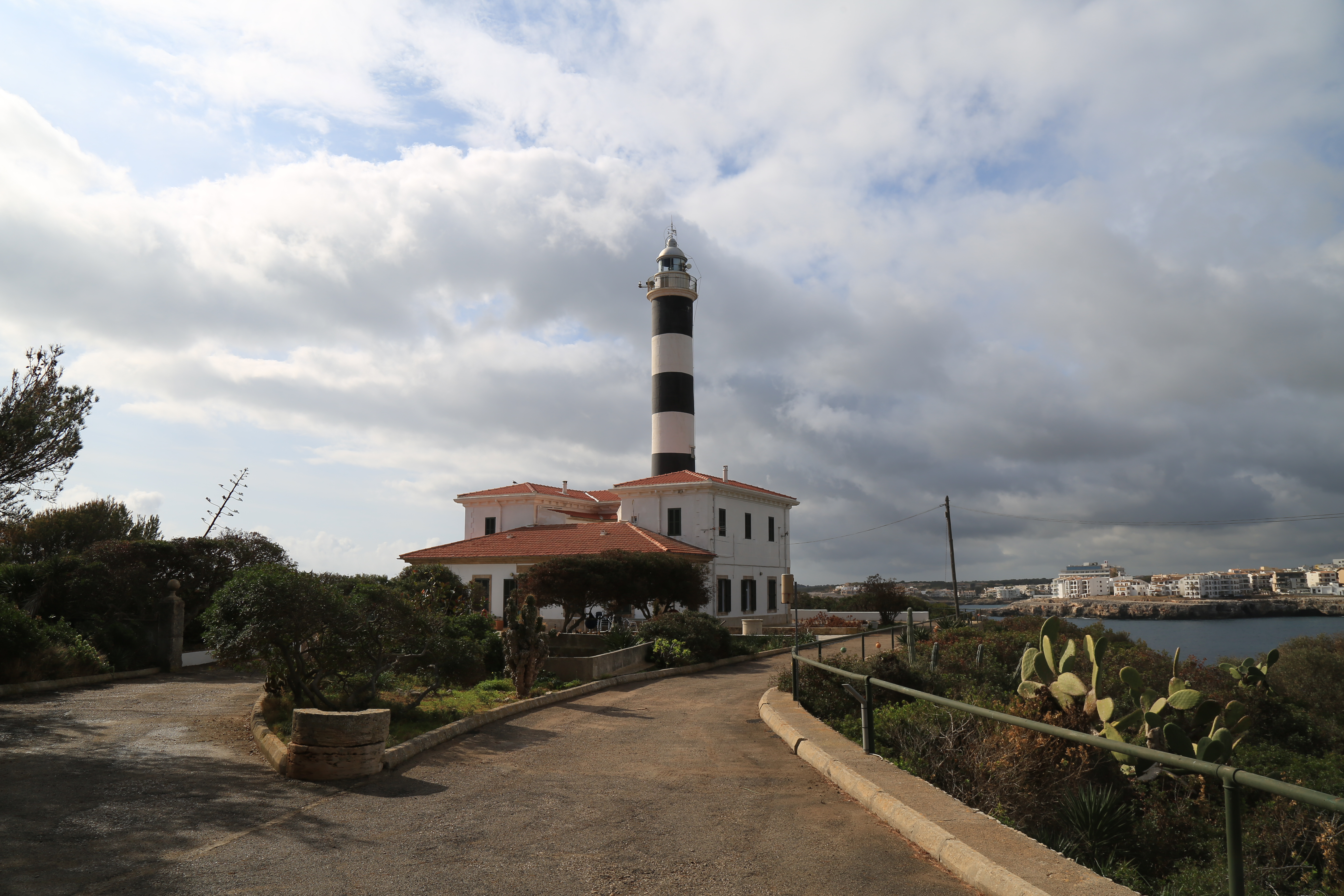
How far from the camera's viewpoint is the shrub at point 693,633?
21.4 meters

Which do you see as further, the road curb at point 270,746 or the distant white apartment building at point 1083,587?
the distant white apartment building at point 1083,587

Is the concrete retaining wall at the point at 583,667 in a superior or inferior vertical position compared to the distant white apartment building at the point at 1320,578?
superior

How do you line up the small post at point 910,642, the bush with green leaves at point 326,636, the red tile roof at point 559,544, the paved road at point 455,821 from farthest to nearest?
the red tile roof at point 559,544 < the small post at point 910,642 < the bush with green leaves at point 326,636 < the paved road at point 455,821

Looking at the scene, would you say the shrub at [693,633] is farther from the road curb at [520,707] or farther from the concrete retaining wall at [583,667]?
the concrete retaining wall at [583,667]

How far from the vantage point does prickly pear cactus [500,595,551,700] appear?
14242 millimetres

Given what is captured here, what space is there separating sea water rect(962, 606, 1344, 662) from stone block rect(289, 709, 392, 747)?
23.5m

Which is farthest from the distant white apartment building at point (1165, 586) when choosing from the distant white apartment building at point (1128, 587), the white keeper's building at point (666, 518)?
the white keeper's building at point (666, 518)

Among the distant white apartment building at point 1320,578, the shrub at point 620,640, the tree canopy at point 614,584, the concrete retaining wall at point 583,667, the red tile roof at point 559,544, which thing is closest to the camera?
the concrete retaining wall at point 583,667

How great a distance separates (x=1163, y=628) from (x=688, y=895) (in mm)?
78313

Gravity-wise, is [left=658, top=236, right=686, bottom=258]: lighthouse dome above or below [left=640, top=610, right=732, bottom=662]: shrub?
above

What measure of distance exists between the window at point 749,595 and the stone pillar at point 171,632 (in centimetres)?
2522

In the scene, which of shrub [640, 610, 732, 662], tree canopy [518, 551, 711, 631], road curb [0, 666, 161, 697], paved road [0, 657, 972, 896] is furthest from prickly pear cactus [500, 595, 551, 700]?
tree canopy [518, 551, 711, 631]

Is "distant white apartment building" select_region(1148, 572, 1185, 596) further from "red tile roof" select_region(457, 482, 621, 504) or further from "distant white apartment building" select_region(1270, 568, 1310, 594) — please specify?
"red tile roof" select_region(457, 482, 621, 504)

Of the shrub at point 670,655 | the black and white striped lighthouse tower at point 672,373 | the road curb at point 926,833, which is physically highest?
the black and white striped lighthouse tower at point 672,373
